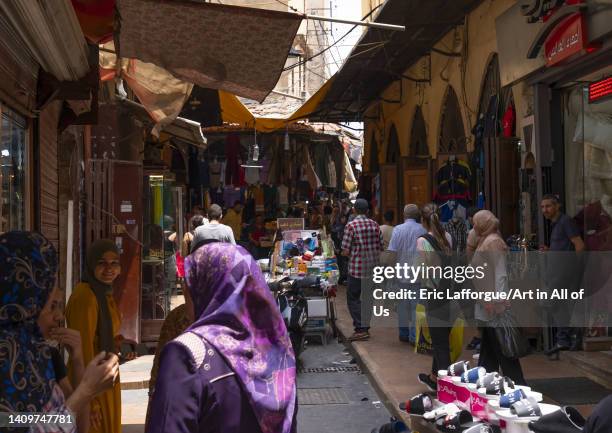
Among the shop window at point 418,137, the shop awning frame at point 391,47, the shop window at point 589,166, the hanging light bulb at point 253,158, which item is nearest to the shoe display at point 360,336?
the shop window at point 589,166

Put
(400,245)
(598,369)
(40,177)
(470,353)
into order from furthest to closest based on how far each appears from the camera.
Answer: (400,245), (470,353), (598,369), (40,177)

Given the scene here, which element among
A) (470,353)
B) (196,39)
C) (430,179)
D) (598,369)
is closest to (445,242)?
A: (470,353)

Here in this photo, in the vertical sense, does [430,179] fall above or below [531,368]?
above

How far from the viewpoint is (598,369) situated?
7777 millimetres

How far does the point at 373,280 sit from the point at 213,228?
2.24 metres

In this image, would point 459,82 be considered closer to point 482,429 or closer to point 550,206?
point 550,206

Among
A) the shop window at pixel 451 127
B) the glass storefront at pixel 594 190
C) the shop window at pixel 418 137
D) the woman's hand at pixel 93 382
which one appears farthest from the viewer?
the shop window at pixel 418 137

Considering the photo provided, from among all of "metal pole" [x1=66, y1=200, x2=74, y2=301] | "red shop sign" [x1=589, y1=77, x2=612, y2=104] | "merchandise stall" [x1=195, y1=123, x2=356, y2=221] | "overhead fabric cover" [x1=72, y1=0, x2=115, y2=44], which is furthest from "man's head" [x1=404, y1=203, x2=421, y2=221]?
"merchandise stall" [x1=195, y1=123, x2=356, y2=221]

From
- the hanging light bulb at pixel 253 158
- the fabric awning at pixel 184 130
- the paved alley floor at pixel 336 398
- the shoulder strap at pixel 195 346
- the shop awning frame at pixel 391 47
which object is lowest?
the paved alley floor at pixel 336 398

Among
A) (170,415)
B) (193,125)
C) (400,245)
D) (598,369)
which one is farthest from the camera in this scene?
(193,125)

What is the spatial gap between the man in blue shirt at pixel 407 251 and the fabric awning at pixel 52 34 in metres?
5.31

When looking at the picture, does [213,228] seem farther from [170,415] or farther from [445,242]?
[170,415]

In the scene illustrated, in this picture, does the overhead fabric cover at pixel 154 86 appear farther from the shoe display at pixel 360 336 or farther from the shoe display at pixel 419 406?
the shoe display at pixel 360 336

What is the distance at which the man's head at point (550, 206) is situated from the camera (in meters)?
8.84
